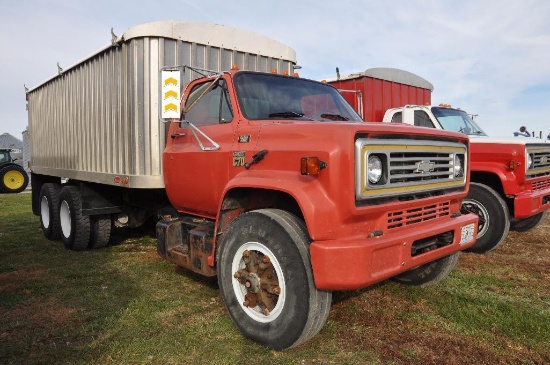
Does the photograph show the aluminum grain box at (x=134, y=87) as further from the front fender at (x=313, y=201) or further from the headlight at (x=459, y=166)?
the headlight at (x=459, y=166)

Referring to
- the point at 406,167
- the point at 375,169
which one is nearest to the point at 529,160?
the point at 406,167

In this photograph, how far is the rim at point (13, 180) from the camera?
19.1 metres

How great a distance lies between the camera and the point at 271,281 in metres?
3.07

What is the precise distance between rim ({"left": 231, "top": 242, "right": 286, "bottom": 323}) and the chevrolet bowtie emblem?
1.25 metres

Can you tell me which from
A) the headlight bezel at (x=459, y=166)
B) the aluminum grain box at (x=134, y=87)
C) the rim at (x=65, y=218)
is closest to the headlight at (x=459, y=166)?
the headlight bezel at (x=459, y=166)

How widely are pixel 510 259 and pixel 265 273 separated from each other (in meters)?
3.99

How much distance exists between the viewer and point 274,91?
403 cm

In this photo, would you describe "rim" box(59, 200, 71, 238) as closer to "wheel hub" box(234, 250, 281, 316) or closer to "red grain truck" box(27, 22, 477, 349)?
"red grain truck" box(27, 22, 477, 349)

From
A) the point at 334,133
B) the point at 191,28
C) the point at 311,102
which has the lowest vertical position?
the point at 334,133

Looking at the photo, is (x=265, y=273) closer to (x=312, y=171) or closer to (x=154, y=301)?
(x=312, y=171)

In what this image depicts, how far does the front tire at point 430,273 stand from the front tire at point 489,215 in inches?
71.5

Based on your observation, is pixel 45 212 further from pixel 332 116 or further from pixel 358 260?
pixel 358 260

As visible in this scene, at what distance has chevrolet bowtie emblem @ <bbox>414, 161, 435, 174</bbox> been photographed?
3.15 m

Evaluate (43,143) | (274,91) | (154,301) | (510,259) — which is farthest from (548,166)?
(43,143)
